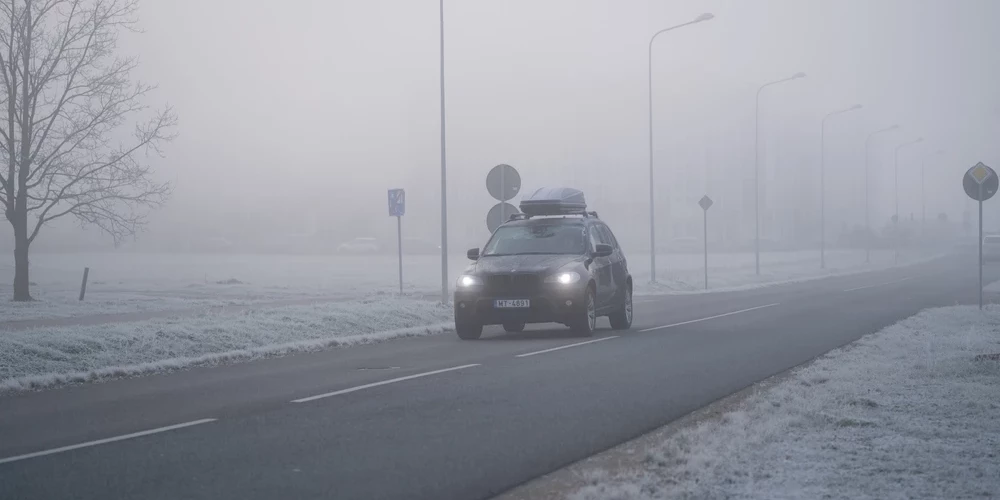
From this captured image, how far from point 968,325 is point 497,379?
10.9 metres

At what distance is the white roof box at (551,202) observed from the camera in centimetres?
1873

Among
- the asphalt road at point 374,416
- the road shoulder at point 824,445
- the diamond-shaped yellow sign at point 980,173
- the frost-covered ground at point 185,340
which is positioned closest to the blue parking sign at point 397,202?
the frost-covered ground at point 185,340

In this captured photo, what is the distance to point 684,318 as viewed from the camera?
21406 millimetres

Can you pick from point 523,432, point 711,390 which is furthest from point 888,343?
point 523,432

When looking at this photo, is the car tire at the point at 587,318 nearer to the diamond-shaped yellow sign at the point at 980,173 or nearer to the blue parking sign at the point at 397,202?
the diamond-shaped yellow sign at the point at 980,173

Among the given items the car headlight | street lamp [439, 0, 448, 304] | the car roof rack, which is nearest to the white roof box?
the car roof rack

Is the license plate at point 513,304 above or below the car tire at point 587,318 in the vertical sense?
above

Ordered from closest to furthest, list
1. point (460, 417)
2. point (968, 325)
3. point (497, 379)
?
1. point (460, 417)
2. point (497, 379)
3. point (968, 325)

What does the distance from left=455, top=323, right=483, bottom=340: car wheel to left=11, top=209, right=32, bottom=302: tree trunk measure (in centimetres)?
1515

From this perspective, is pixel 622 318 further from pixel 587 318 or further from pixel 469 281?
pixel 469 281

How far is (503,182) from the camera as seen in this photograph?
22.5m

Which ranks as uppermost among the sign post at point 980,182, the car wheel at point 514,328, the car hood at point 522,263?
the sign post at point 980,182

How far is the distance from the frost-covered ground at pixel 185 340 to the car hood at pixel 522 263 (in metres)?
2.21

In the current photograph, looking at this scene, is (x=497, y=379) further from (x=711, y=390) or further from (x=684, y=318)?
(x=684, y=318)
